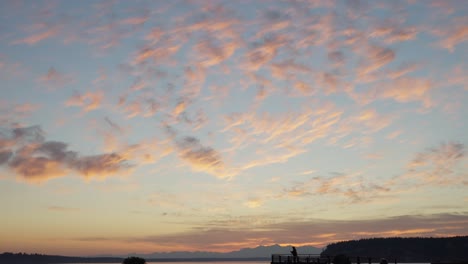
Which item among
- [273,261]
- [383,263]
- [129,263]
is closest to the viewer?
[383,263]

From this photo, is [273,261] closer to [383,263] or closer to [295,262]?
[295,262]

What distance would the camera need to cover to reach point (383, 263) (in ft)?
207

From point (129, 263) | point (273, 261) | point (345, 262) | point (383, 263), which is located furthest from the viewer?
point (129, 263)

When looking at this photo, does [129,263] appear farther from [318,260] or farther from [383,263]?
[383,263]

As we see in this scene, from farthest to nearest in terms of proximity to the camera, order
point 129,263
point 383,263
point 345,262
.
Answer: point 129,263 < point 345,262 < point 383,263

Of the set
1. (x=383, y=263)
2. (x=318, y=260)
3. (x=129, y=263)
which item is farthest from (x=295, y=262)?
(x=129, y=263)

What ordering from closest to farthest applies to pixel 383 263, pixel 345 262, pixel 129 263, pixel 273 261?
pixel 383 263, pixel 345 262, pixel 273 261, pixel 129 263

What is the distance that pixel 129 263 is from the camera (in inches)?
3553

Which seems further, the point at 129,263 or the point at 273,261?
the point at 129,263

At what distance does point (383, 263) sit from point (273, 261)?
21.9 m

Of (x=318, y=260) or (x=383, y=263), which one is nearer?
(x=383, y=263)

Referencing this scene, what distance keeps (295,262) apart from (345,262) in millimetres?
7480

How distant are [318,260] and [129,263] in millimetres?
33727

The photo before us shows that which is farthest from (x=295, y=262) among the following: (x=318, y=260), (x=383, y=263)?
(x=383, y=263)
